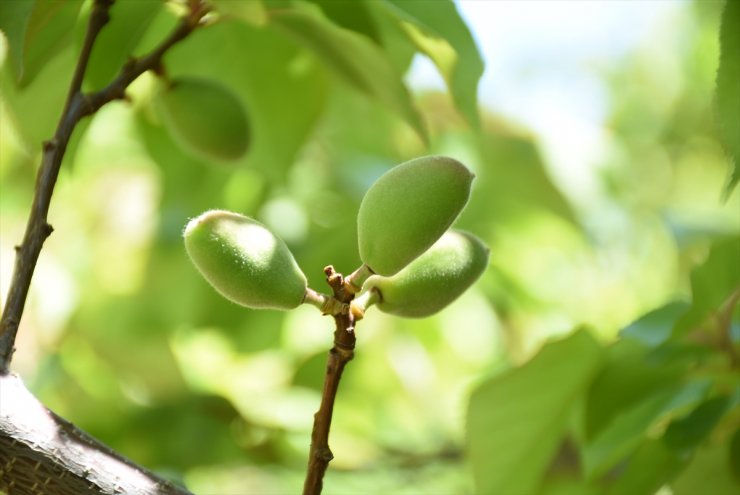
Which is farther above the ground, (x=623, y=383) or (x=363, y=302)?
(x=363, y=302)

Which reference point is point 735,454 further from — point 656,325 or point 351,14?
point 351,14

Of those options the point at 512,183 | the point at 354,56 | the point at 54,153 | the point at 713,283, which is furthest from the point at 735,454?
the point at 512,183

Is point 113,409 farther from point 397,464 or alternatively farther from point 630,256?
point 630,256

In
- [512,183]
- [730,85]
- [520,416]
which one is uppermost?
[730,85]

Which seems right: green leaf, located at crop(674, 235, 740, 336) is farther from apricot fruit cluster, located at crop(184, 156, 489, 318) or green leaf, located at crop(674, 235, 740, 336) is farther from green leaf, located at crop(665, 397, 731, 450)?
apricot fruit cluster, located at crop(184, 156, 489, 318)

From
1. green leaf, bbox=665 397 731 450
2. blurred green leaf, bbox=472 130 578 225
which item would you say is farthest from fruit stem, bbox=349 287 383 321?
blurred green leaf, bbox=472 130 578 225

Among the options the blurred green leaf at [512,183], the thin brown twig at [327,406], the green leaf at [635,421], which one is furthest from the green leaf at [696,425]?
the blurred green leaf at [512,183]
